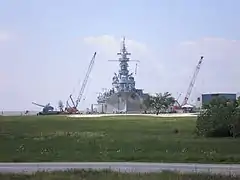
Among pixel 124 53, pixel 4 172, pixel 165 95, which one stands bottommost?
pixel 4 172

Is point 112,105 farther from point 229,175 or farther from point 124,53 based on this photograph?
point 229,175

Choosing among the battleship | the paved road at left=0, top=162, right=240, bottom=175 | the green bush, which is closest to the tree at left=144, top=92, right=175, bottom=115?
the battleship

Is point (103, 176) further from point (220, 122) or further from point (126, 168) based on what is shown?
point (220, 122)

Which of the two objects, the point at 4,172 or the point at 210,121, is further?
the point at 210,121

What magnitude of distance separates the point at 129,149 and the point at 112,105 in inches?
6583

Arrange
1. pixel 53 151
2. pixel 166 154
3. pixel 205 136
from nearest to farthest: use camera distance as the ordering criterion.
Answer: pixel 166 154, pixel 53 151, pixel 205 136

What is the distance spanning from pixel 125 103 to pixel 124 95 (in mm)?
3080

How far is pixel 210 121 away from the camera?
38250mm

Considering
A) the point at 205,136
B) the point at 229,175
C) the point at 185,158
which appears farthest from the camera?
the point at 205,136

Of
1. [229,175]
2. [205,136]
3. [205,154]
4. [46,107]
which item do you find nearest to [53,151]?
[205,154]

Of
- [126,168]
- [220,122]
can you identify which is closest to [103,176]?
[126,168]

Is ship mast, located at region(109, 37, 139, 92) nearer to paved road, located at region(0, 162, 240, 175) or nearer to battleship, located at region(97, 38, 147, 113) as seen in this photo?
battleship, located at region(97, 38, 147, 113)

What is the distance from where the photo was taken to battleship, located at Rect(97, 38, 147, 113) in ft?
618

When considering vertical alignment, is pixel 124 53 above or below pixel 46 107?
above
